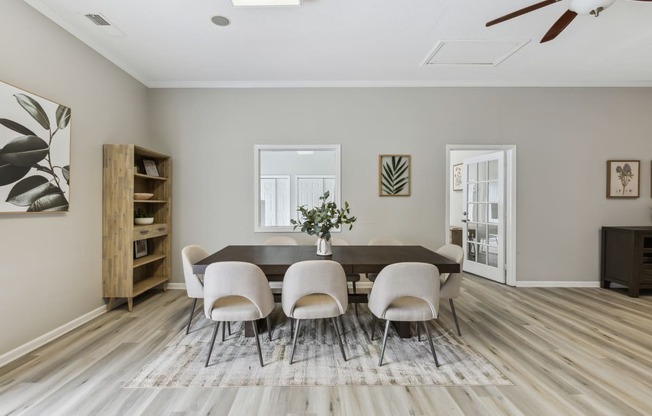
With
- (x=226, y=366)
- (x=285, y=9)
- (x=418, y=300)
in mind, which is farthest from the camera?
(x=285, y=9)

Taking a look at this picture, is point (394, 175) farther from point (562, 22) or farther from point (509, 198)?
point (562, 22)

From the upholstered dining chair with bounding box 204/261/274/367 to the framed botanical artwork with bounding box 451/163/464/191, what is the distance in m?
5.03

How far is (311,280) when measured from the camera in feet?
6.97

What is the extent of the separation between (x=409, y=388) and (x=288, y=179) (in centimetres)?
335

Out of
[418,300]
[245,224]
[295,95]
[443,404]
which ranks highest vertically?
[295,95]

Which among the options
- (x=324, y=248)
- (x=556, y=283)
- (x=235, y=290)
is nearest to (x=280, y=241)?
(x=324, y=248)

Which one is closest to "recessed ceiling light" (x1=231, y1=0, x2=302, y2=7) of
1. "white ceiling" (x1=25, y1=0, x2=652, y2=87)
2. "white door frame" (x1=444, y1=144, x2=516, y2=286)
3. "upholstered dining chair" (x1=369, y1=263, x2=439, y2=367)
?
"white ceiling" (x1=25, y1=0, x2=652, y2=87)

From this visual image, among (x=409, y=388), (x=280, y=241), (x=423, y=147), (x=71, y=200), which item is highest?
(x=423, y=147)

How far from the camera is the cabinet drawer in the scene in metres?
3.42

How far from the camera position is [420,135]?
4215mm

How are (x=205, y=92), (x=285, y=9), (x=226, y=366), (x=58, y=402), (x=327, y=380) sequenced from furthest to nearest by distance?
(x=205, y=92) → (x=285, y=9) → (x=226, y=366) → (x=327, y=380) → (x=58, y=402)

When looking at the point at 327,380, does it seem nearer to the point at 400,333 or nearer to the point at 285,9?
the point at 400,333

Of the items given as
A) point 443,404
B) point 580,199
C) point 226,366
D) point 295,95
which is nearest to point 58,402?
point 226,366

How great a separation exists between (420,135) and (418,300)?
2607 mm
